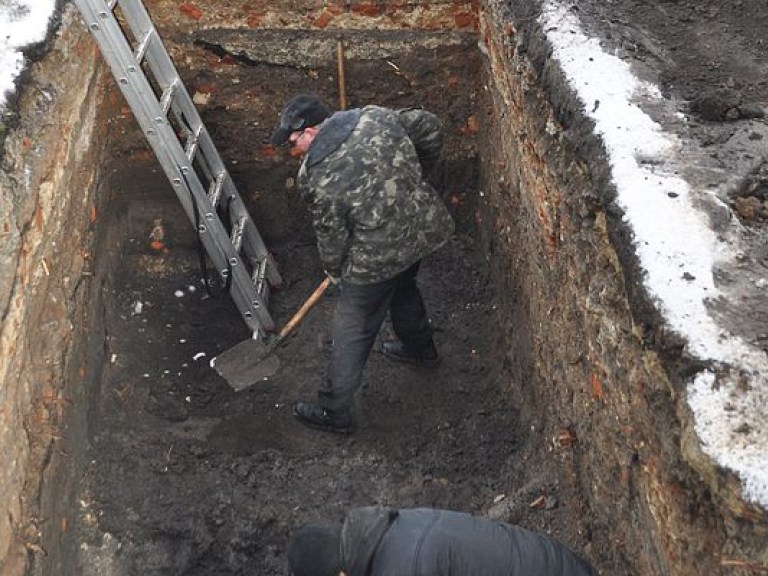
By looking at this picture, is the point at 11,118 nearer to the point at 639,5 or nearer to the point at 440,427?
the point at 440,427

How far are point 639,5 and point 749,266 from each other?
1630mm

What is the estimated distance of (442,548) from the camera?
261 centimetres

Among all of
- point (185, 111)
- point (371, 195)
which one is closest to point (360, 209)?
point (371, 195)

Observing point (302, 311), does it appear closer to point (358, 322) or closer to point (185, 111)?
point (358, 322)

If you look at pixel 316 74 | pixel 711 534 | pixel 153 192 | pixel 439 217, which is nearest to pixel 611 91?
pixel 439 217

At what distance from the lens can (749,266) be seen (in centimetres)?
249

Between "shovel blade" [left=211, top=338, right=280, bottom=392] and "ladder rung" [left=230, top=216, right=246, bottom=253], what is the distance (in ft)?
1.64

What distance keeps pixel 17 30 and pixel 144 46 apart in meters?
0.53

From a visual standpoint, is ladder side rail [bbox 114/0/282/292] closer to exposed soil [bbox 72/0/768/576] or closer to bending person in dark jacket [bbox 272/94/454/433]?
exposed soil [bbox 72/0/768/576]

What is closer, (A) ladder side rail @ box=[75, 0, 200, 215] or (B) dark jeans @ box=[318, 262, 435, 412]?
(A) ladder side rail @ box=[75, 0, 200, 215]

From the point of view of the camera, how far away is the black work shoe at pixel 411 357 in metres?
4.40

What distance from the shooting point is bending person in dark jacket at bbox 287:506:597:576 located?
99.3 inches

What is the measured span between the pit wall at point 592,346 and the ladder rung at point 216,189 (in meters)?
1.41

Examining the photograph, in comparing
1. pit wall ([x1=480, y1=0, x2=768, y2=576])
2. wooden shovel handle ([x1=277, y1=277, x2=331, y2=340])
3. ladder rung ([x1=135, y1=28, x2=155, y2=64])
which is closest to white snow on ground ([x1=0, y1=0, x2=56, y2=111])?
ladder rung ([x1=135, y1=28, x2=155, y2=64])
